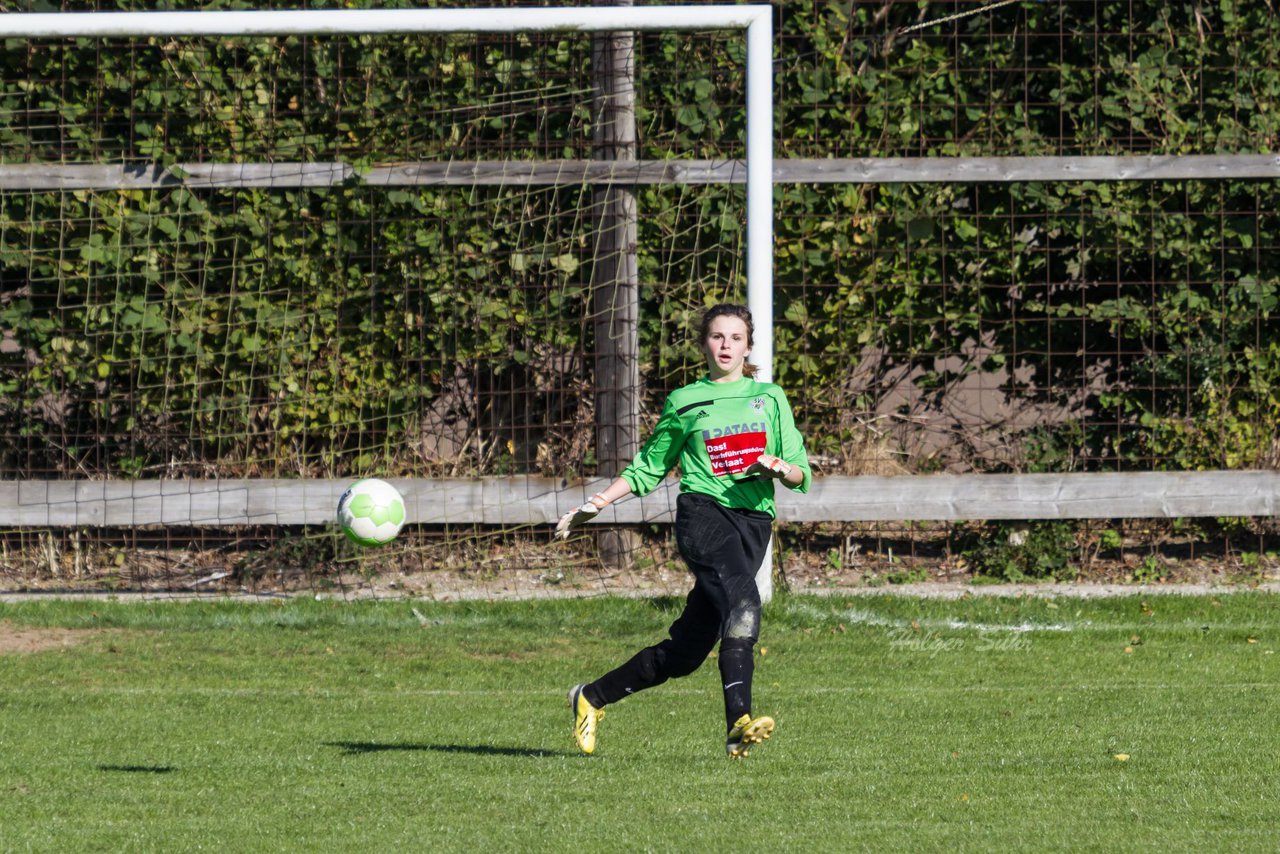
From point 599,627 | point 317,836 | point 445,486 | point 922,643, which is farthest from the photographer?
point 445,486

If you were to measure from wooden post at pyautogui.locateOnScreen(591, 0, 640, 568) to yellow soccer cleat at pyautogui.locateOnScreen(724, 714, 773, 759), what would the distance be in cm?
483

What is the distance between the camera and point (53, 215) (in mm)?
10227

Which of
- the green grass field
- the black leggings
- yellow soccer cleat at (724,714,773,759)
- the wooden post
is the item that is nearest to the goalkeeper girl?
the black leggings

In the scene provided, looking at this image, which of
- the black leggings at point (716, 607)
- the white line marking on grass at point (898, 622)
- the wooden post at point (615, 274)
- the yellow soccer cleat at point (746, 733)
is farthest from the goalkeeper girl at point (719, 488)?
the wooden post at point (615, 274)

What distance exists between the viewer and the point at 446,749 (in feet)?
19.5

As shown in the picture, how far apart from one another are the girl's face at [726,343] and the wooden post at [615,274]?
427 centimetres

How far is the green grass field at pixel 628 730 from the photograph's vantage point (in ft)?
15.4

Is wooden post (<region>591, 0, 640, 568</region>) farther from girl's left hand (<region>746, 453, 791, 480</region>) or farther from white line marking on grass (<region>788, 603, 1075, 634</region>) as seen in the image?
girl's left hand (<region>746, 453, 791, 480</region>)

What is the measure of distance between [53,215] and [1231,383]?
26.4 ft

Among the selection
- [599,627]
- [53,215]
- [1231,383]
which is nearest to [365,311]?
[53,215]

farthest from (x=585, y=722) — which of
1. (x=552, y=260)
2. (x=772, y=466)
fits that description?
(x=552, y=260)

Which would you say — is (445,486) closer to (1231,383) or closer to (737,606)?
(737,606)

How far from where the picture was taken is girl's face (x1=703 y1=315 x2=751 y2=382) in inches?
217

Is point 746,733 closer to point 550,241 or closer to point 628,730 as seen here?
point 628,730
